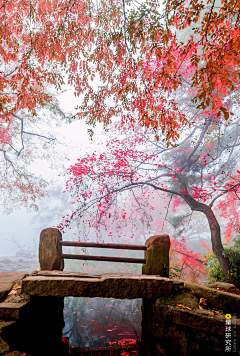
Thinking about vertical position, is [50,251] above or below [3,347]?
above

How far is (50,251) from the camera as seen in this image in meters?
4.15

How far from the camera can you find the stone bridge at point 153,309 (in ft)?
9.32

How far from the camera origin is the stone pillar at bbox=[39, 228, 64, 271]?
163 inches

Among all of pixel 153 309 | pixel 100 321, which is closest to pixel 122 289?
pixel 153 309

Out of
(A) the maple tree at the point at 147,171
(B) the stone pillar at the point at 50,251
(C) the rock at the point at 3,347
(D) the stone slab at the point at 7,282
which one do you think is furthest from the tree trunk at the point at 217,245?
(C) the rock at the point at 3,347

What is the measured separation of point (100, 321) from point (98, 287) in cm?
558

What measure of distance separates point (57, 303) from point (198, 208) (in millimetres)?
4748

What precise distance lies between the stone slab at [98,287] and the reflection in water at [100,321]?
3805 mm

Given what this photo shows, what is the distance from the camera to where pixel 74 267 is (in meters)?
15.7

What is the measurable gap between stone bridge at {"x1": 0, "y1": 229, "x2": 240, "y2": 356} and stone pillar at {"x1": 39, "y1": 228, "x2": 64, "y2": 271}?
0.42m

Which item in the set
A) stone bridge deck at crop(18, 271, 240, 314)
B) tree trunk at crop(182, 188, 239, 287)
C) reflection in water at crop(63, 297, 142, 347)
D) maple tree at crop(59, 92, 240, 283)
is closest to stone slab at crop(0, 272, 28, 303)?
stone bridge deck at crop(18, 271, 240, 314)

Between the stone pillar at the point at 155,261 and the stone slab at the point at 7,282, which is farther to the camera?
the stone pillar at the point at 155,261

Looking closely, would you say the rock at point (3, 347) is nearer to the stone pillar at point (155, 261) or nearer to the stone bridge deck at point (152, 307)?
the stone bridge deck at point (152, 307)

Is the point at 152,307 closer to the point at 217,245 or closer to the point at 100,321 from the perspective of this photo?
the point at 217,245
